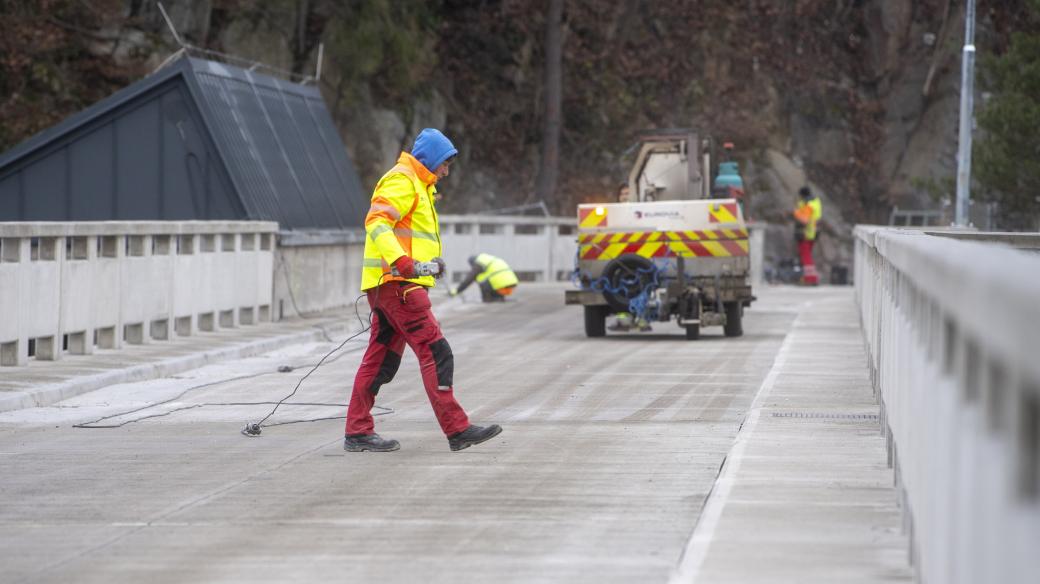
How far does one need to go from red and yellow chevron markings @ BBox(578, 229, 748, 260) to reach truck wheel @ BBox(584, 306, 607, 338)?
2.45ft

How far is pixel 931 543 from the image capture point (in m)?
5.31

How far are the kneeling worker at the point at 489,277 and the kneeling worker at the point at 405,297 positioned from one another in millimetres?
18548

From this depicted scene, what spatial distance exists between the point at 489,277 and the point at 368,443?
1899 cm

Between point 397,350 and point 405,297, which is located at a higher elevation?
point 405,297

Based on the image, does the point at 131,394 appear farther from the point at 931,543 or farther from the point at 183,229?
the point at 931,543

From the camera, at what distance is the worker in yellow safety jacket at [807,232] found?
1544 inches

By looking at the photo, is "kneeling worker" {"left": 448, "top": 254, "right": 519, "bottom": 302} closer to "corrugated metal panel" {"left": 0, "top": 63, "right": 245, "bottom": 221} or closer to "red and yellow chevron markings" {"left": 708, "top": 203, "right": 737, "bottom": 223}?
"corrugated metal panel" {"left": 0, "top": 63, "right": 245, "bottom": 221}

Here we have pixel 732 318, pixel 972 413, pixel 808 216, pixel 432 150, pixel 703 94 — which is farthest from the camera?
pixel 703 94

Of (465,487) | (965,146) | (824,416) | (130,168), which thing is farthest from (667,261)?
(965,146)

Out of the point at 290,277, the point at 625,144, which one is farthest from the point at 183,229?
the point at 625,144

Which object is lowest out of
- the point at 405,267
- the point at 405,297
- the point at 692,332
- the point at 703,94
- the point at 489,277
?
the point at 692,332

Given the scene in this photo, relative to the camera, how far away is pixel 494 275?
1166 inches

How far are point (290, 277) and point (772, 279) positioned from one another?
20133 millimetres

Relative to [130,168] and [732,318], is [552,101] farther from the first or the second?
[732,318]
